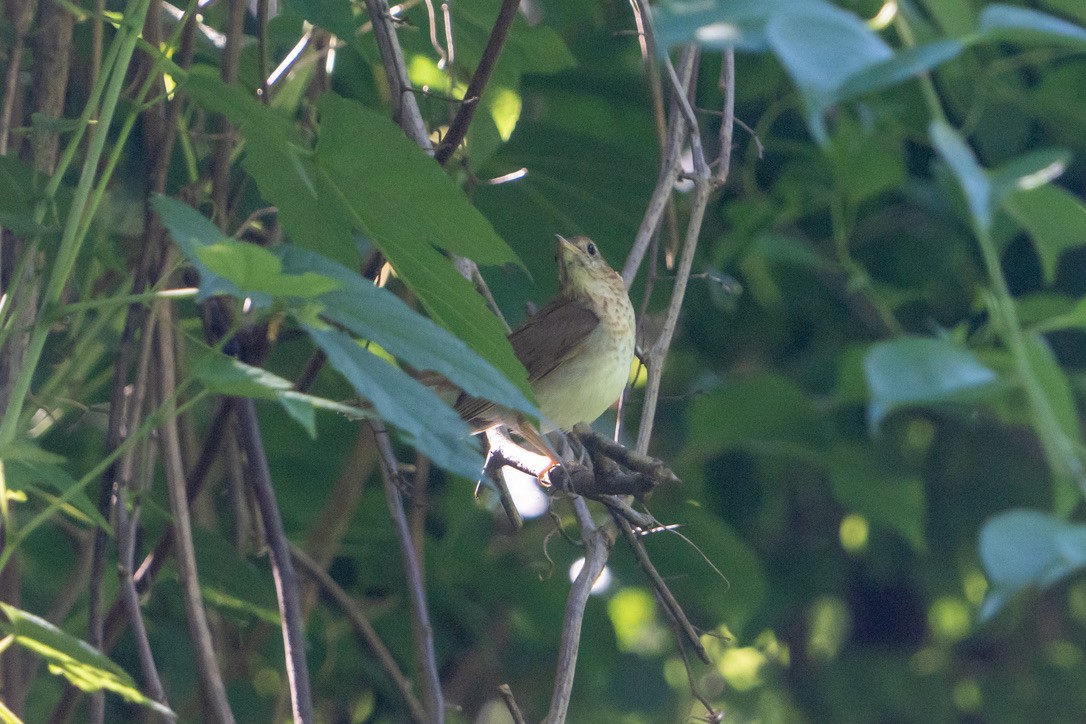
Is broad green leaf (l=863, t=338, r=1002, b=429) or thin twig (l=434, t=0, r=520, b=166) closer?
broad green leaf (l=863, t=338, r=1002, b=429)

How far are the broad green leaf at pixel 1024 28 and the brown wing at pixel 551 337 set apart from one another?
7.41ft

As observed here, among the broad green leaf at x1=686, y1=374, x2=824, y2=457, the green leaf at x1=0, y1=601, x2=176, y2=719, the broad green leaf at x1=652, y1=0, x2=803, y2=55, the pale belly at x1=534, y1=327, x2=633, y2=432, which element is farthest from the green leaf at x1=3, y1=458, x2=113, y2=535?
the broad green leaf at x1=686, y1=374, x2=824, y2=457

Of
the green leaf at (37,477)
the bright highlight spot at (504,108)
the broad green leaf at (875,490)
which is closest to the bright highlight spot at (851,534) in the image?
the broad green leaf at (875,490)

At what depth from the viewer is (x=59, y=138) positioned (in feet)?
8.74

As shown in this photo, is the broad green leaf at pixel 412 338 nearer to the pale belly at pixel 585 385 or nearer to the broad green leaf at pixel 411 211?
the broad green leaf at pixel 411 211

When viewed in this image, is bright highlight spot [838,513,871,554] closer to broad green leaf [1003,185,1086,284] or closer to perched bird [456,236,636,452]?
perched bird [456,236,636,452]

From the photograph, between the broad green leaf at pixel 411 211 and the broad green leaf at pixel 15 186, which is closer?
the broad green leaf at pixel 411 211

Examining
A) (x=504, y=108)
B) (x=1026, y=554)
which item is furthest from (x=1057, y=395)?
(x=504, y=108)

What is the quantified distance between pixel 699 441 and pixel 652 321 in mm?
420

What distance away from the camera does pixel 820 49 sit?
3.97 feet

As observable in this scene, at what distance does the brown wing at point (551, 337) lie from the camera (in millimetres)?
3518

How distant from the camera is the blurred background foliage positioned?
303cm

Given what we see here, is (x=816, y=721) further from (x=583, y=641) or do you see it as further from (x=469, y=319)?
(x=469, y=319)

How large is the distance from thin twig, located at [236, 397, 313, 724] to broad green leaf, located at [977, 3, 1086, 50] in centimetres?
161
